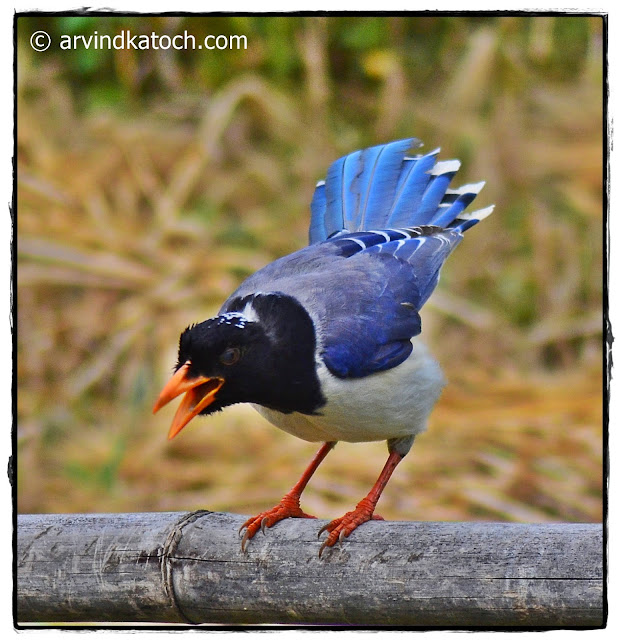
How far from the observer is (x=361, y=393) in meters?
3.34

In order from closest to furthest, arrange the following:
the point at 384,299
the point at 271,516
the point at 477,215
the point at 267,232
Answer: the point at 271,516, the point at 384,299, the point at 477,215, the point at 267,232

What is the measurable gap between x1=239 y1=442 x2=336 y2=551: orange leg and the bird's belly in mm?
262

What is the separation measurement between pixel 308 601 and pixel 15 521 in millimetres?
971

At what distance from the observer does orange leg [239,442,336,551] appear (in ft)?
10.8

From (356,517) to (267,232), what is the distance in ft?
10.7

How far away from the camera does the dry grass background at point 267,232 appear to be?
5.89 metres

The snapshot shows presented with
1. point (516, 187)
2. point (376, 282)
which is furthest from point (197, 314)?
point (376, 282)

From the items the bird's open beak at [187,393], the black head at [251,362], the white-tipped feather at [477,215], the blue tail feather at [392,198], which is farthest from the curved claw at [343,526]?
the white-tipped feather at [477,215]

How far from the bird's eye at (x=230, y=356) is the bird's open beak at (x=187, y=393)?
2.3 inches

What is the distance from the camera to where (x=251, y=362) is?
10.5 feet

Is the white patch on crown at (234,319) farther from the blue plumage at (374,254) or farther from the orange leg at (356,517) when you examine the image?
the orange leg at (356,517)

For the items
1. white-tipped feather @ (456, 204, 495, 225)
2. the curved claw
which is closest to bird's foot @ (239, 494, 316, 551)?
the curved claw

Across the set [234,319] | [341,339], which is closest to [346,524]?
[341,339]

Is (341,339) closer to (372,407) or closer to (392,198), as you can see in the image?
(372,407)
